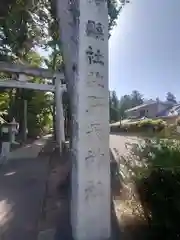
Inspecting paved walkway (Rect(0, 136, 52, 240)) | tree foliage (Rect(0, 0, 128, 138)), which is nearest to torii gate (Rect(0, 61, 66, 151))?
tree foliage (Rect(0, 0, 128, 138))

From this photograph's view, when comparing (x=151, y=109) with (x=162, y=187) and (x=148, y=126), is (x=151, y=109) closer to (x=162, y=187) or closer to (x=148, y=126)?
(x=148, y=126)

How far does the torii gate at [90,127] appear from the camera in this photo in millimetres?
3221

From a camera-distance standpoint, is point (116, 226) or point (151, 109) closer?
point (116, 226)

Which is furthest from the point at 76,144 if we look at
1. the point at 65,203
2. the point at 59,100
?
the point at 59,100

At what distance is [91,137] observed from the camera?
3.22m

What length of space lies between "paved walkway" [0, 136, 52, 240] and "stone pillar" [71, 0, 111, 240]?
1.19 meters

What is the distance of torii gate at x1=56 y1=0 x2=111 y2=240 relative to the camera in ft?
10.6

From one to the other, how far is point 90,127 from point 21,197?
3.63 m

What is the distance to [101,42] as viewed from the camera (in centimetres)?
338

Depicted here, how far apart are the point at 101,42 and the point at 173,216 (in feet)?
6.68

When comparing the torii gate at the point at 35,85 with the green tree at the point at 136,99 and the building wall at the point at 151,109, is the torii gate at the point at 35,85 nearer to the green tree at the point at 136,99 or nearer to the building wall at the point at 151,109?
the building wall at the point at 151,109

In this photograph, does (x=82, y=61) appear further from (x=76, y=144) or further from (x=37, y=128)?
(x=37, y=128)

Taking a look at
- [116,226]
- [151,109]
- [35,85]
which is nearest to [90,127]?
[116,226]

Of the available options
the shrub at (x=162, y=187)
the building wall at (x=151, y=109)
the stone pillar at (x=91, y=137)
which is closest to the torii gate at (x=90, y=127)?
the stone pillar at (x=91, y=137)
